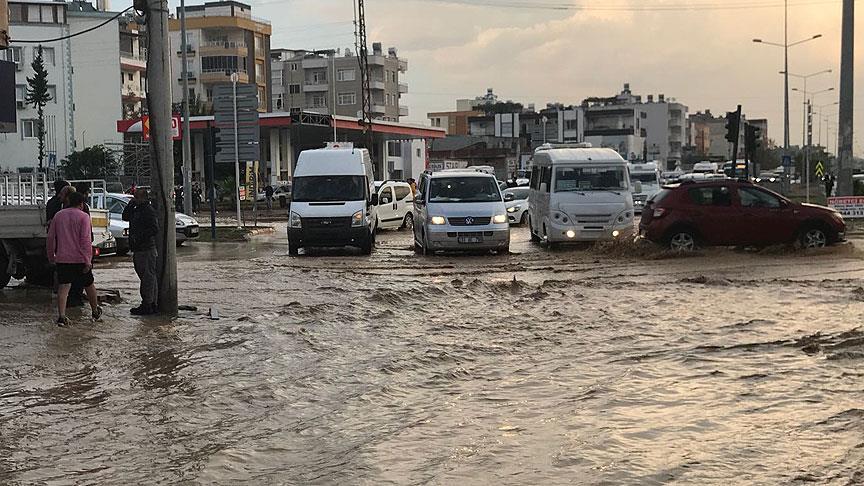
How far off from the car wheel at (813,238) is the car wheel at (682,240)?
2.37 metres

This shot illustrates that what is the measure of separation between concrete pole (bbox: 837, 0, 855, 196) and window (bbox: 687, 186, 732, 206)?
29.1ft

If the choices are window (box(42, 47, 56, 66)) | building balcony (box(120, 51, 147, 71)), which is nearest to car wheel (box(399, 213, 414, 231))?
window (box(42, 47, 56, 66))

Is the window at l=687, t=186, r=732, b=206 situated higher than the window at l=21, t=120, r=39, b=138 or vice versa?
the window at l=21, t=120, r=39, b=138

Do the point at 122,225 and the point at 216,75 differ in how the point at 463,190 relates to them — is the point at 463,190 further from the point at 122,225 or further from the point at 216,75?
the point at 216,75

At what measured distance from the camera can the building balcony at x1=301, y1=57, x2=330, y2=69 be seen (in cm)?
10989

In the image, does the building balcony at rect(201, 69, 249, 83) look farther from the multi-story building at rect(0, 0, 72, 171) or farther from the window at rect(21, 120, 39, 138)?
the window at rect(21, 120, 39, 138)

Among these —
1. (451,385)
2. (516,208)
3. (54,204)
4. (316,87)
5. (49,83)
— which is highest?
(316,87)

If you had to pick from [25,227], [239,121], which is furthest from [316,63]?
[25,227]

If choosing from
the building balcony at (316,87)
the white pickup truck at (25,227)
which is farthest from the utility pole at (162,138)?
the building balcony at (316,87)

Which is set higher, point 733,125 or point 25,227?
point 733,125

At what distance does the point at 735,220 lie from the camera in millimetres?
21531

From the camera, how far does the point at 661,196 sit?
2200 cm

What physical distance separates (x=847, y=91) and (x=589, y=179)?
10.0 meters

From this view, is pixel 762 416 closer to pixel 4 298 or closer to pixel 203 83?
pixel 4 298
